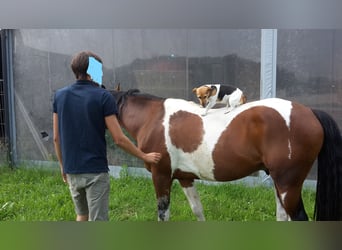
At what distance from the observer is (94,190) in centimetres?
206

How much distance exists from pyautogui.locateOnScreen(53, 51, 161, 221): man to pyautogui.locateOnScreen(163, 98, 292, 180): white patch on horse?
0.37 metres

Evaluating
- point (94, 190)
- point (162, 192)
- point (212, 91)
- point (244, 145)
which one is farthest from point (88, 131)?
point (244, 145)

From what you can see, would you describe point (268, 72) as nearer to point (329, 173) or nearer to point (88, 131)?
point (329, 173)

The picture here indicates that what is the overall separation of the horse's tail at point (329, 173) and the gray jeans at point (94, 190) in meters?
1.34

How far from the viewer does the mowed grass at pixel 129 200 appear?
267 cm

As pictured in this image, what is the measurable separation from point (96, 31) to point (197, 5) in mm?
995

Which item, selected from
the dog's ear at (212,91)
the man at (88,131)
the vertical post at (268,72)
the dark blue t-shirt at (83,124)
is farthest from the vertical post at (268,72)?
the dark blue t-shirt at (83,124)

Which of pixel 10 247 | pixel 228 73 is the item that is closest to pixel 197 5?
pixel 228 73

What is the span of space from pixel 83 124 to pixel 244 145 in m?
1.01

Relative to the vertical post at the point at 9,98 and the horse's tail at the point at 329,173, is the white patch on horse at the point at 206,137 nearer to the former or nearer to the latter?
the horse's tail at the point at 329,173

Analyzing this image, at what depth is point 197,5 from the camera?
2088 millimetres

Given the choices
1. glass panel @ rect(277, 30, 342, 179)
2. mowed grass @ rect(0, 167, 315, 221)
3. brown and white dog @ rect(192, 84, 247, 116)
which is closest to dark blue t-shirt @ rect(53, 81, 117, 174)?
brown and white dog @ rect(192, 84, 247, 116)

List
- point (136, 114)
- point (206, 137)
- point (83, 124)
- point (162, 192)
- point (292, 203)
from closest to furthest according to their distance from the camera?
point (83, 124) → point (292, 203) → point (206, 137) → point (162, 192) → point (136, 114)

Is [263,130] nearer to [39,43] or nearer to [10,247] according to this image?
[10,247]
